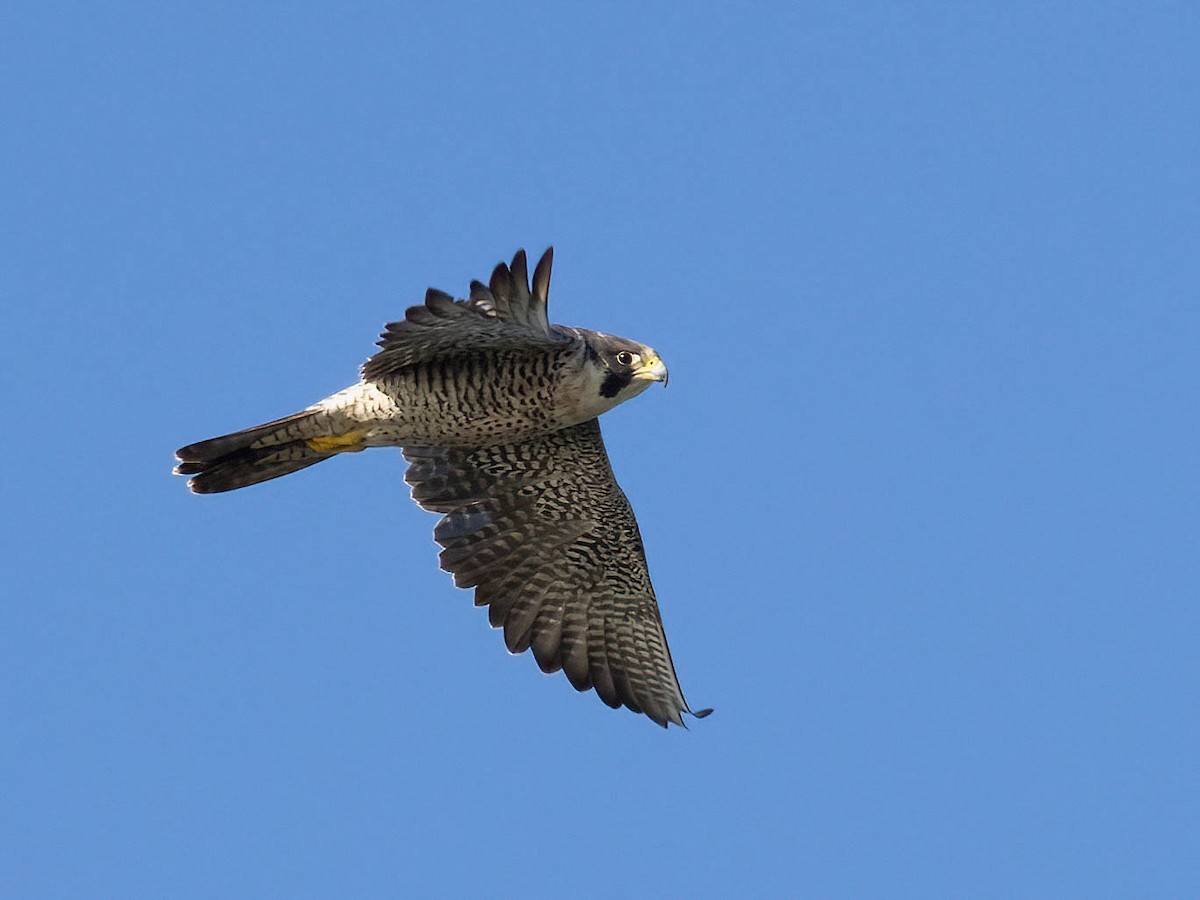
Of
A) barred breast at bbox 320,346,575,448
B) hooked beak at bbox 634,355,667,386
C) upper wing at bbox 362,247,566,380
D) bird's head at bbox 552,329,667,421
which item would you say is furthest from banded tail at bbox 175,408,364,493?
hooked beak at bbox 634,355,667,386

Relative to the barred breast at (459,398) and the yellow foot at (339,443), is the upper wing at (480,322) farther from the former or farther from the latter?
the yellow foot at (339,443)

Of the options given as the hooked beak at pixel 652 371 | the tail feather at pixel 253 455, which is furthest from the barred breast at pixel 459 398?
the hooked beak at pixel 652 371

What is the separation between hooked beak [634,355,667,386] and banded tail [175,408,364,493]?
1.94 m

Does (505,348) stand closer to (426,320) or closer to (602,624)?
(426,320)

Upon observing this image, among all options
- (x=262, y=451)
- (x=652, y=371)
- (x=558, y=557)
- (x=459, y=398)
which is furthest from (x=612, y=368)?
(x=262, y=451)

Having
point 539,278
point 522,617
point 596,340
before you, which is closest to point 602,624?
point 522,617

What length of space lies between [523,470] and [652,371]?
2.02 m

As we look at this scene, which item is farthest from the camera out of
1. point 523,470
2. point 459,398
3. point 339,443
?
point 523,470

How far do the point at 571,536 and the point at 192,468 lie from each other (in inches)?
113

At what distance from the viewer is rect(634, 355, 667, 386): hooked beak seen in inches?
444

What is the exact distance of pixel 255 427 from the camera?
11750mm

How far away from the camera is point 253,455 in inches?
468

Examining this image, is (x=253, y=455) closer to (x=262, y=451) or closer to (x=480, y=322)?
(x=262, y=451)

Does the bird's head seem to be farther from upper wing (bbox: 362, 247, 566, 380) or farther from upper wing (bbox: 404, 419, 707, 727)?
upper wing (bbox: 404, 419, 707, 727)
